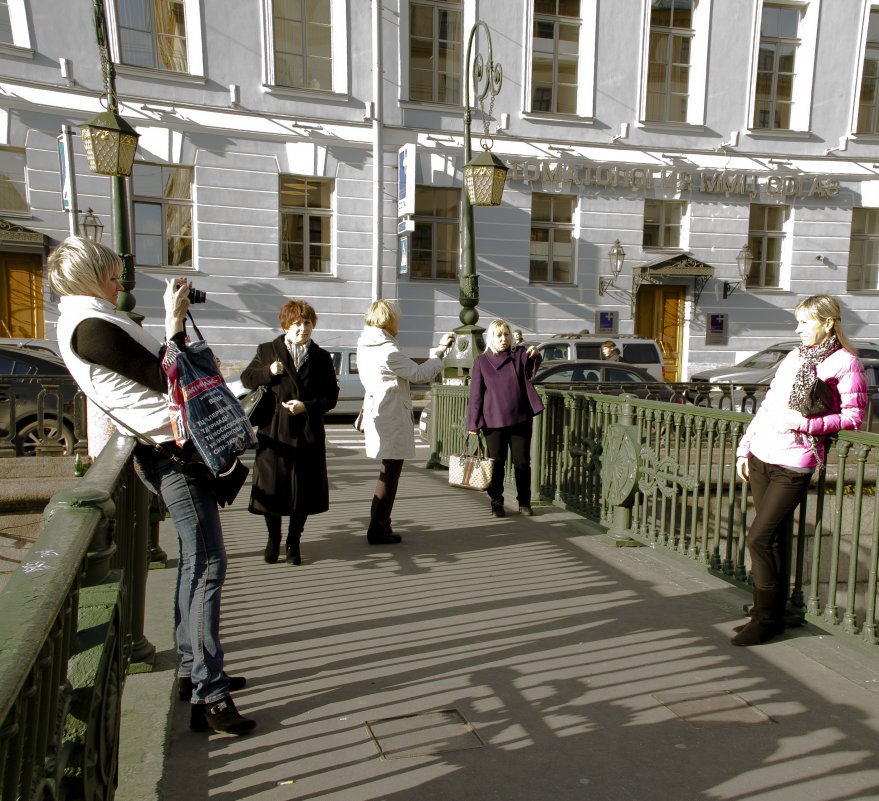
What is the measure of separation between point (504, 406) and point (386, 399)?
54.0 inches

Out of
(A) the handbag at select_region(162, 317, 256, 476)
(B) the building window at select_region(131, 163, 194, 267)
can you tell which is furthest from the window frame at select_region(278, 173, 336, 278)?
(A) the handbag at select_region(162, 317, 256, 476)

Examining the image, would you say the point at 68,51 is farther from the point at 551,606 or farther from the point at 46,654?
the point at 46,654

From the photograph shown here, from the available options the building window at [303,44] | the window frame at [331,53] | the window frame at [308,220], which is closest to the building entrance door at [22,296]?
the window frame at [308,220]

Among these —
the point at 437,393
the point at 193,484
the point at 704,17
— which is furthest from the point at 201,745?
the point at 704,17

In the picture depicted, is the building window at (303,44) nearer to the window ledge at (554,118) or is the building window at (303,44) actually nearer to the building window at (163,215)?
the building window at (163,215)

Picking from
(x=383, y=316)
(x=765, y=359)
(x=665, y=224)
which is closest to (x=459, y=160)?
(x=665, y=224)

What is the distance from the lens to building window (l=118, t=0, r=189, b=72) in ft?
55.9

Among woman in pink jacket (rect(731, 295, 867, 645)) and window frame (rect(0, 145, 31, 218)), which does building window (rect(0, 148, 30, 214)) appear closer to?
window frame (rect(0, 145, 31, 218))

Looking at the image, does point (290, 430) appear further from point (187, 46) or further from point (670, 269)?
point (670, 269)

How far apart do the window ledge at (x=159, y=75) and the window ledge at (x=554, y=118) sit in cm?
789

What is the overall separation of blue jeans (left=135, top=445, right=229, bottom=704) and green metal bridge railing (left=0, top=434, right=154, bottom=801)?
16 centimetres

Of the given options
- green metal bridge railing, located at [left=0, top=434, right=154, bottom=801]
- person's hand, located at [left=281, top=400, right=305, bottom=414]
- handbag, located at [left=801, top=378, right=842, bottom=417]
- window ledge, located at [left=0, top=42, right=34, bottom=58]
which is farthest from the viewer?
window ledge, located at [left=0, top=42, right=34, bottom=58]

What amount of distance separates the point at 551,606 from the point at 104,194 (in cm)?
1533

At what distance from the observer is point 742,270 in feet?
68.8
